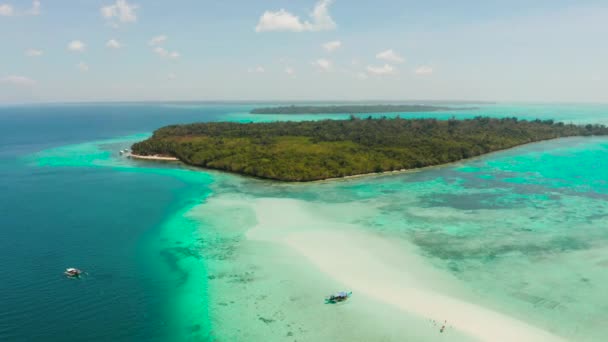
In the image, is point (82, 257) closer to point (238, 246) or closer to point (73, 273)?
point (73, 273)

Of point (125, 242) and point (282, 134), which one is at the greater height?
point (282, 134)

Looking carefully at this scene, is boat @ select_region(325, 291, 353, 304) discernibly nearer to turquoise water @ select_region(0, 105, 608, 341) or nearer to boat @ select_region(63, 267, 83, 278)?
turquoise water @ select_region(0, 105, 608, 341)

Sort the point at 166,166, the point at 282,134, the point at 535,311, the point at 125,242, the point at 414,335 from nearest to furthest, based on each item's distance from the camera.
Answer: the point at 414,335 < the point at 535,311 < the point at 125,242 < the point at 166,166 < the point at 282,134

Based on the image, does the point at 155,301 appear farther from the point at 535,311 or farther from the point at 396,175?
the point at 396,175

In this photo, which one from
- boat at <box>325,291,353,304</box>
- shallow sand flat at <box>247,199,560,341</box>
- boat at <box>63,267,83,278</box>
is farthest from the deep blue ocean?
shallow sand flat at <box>247,199,560,341</box>

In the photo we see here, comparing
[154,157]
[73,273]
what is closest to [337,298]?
[73,273]

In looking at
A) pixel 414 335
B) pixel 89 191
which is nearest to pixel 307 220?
pixel 414 335
